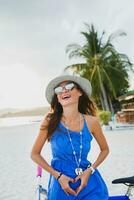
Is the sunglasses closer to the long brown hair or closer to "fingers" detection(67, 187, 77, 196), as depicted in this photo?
the long brown hair

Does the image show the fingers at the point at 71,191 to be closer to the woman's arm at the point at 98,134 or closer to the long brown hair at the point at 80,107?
the woman's arm at the point at 98,134

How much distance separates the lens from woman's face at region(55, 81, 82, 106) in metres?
2.70

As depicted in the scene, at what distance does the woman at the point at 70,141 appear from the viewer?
2508 millimetres

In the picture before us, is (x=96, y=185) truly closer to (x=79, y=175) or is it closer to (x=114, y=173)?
(x=79, y=175)

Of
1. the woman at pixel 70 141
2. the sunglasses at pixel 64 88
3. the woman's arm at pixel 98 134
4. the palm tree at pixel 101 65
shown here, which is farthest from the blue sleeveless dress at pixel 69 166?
the palm tree at pixel 101 65

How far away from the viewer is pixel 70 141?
2555 millimetres

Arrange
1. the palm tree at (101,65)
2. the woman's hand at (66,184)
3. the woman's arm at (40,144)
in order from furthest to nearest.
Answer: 1. the palm tree at (101,65)
2. the woman's arm at (40,144)
3. the woman's hand at (66,184)

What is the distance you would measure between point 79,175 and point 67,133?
0.81 ft

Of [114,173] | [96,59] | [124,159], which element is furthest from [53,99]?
[96,59]

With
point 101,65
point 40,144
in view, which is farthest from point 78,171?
point 101,65

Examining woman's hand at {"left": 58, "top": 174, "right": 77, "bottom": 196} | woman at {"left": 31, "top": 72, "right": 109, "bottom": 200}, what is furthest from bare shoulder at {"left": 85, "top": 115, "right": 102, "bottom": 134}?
woman's hand at {"left": 58, "top": 174, "right": 77, "bottom": 196}

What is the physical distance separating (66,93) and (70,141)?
11.9 inches

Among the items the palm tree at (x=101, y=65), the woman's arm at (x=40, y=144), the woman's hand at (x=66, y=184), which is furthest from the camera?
the palm tree at (x=101, y=65)

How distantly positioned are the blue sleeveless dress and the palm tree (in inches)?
1299
